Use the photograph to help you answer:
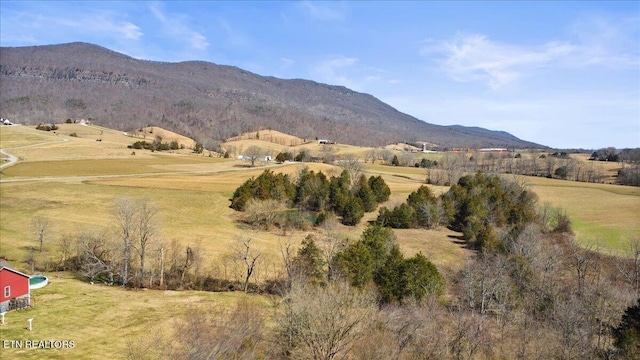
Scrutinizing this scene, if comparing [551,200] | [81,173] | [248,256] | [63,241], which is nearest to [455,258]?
[248,256]

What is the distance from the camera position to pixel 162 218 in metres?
58.0

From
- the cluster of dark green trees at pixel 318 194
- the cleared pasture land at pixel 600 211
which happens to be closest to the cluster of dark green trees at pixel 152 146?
the cluster of dark green trees at pixel 318 194

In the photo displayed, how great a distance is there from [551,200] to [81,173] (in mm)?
96293

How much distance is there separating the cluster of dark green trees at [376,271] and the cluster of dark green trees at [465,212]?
74.9ft

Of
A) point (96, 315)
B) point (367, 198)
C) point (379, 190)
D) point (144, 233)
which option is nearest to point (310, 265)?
point (144, 233)

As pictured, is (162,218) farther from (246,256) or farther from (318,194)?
(318,194)

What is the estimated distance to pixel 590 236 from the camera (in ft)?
200

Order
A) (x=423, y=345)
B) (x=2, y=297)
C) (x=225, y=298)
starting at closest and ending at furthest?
1. (x=423, y=345)
2. (x=2, y=297)
3. (x=225, y=298)

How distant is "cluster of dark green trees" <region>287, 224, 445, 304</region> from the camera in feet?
126

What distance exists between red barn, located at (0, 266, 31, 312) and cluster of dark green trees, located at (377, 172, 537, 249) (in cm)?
4622

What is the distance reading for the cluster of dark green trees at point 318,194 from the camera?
2813 inches

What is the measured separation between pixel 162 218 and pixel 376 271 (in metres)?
31.9

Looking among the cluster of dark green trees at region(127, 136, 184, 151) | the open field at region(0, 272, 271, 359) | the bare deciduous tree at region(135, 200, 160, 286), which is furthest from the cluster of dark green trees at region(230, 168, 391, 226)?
the cluster of dark green trees at region(127, 136, 184, 151)

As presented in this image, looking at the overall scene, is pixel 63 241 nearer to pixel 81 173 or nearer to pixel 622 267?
pixel 81 173
